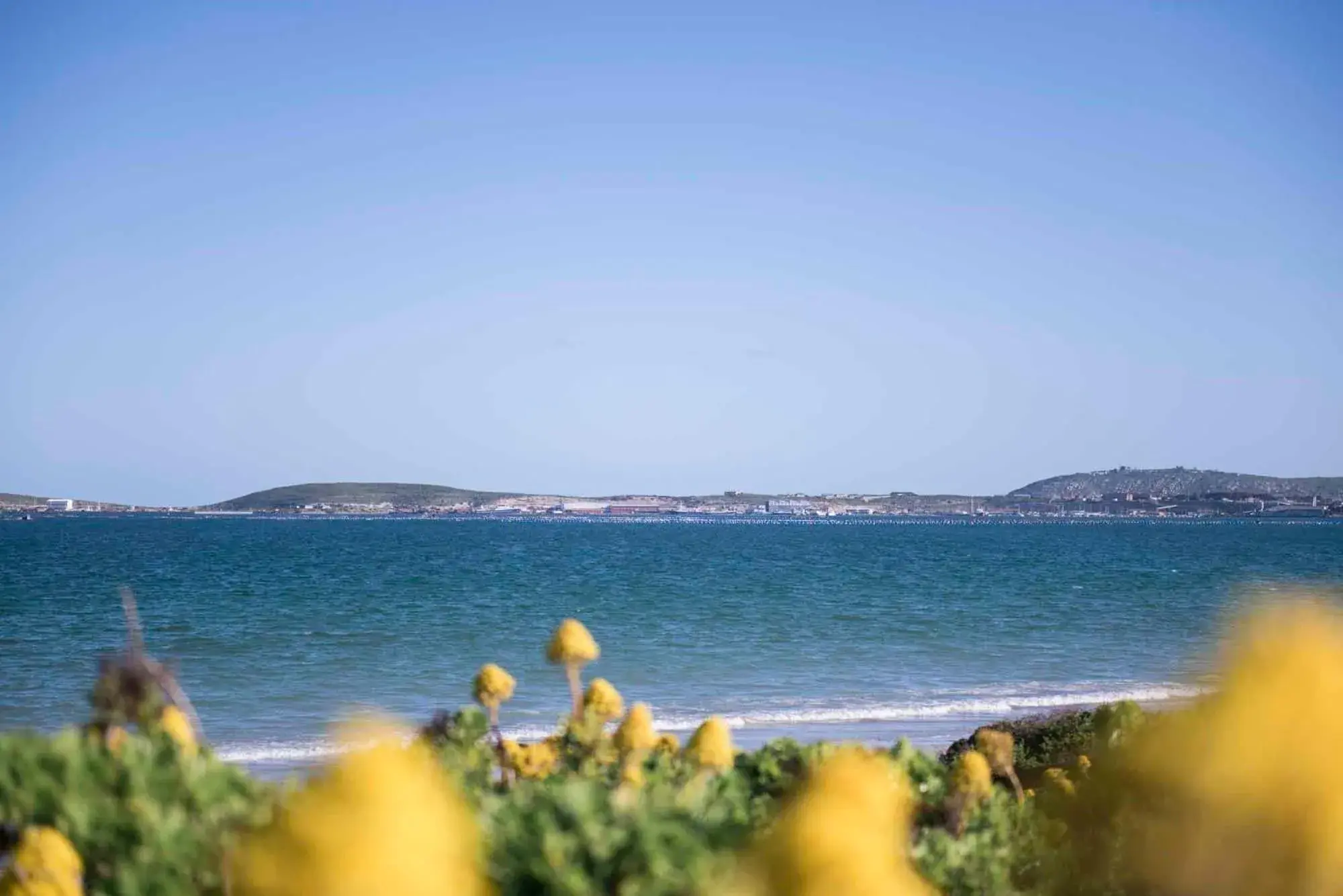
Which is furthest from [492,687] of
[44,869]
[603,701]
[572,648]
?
[44,869]

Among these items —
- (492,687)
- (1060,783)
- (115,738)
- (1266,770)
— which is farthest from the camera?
(492,687)

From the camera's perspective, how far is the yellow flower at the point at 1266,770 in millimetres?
2326

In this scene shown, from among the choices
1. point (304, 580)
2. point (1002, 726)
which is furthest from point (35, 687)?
point (304, 580)

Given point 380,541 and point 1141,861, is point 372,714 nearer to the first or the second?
Answer: point 1141,861

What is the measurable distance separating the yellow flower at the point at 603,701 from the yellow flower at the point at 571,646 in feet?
1.41

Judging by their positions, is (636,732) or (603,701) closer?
(636,732)

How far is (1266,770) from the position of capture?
2.39 m

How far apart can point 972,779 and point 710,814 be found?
5.14ft

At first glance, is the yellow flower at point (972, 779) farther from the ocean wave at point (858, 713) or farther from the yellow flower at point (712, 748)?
the ocean wave at point (858, 713)

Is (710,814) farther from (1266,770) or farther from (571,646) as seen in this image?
(571,646)

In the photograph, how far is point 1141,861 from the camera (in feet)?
9.73

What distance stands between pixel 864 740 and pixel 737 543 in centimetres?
9166

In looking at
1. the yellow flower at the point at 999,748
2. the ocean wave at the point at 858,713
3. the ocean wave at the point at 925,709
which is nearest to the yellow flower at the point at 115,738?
the yellow flower at the point at 999,748

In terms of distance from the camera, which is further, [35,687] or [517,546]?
[517,546]
